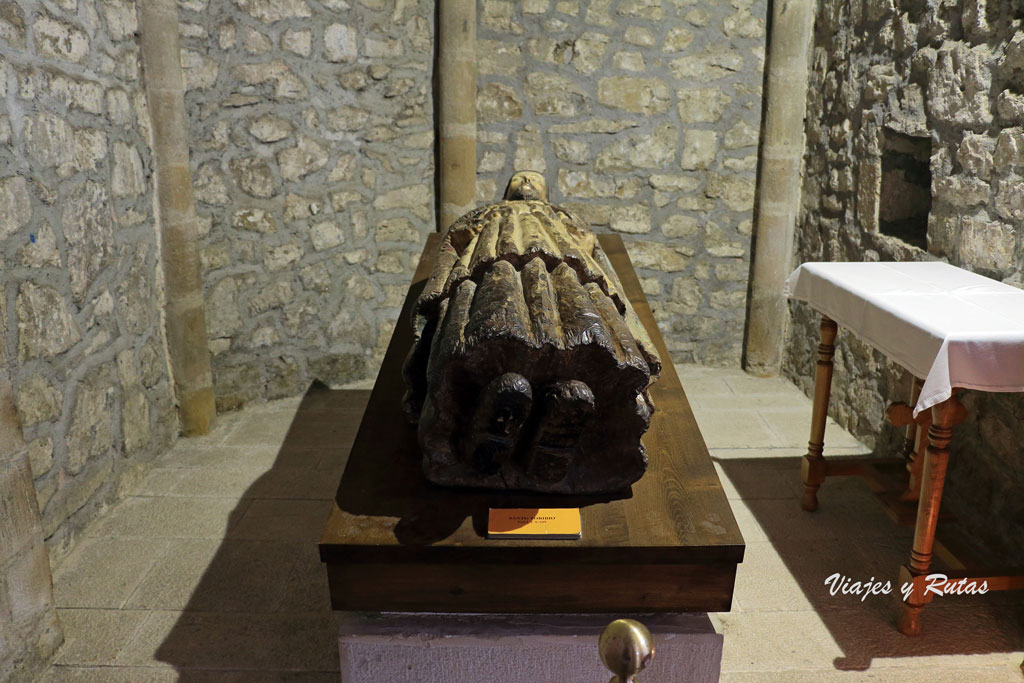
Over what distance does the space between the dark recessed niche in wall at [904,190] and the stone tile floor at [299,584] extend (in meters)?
0.99

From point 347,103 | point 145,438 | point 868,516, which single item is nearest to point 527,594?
point 868,516

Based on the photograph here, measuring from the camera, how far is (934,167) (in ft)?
10.2

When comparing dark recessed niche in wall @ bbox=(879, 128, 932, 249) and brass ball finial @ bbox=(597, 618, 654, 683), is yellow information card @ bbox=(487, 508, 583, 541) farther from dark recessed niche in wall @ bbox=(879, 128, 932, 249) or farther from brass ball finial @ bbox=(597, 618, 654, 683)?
dark recessed niche in wall @ bbox=(879, 128, 932, 249)

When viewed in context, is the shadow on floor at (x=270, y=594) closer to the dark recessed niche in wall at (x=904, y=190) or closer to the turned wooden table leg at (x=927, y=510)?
the turned wooden table leg at (x=927, y=510)

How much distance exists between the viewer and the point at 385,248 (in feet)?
14.2

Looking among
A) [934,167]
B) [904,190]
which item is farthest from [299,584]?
[904,190]

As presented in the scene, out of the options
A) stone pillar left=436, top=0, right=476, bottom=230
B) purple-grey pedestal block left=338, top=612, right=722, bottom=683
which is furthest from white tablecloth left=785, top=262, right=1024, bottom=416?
stone pillar left=436, top=0, right=476, bottom=230

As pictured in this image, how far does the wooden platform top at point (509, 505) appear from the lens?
5.03 feet

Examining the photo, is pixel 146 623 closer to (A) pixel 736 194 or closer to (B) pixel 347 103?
(B) pixel 347 103

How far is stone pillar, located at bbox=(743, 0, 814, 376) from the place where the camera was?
4.21m

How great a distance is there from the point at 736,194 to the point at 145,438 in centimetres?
326

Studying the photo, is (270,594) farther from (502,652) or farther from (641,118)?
(641,118)

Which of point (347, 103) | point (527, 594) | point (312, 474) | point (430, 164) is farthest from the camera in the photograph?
point (430, 164)

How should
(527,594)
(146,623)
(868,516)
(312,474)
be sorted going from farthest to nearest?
1. (312,474)
2. (868,516)
3. (146,623)
4. (527,594)
